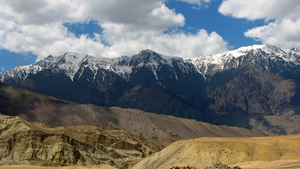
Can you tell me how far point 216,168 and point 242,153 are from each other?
27.3 metres

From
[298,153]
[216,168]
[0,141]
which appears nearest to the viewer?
[216,168]

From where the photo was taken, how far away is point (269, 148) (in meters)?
73.8

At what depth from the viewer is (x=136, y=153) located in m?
158

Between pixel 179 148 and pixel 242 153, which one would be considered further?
pixel 179 148

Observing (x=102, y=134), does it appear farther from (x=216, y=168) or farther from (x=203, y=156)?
(x=216, y=168)

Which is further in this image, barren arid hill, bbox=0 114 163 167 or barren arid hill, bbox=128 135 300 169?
barren arid hill, bbox=0 114 163 167

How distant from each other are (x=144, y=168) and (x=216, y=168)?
45239 mm

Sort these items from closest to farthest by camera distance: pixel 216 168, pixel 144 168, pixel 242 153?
pixel 216 168
pixel 242 153
pixel 144 168

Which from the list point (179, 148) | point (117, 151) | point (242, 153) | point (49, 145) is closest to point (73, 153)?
point (49, 145)

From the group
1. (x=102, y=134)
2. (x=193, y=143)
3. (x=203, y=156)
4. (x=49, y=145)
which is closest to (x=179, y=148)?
(x=193, y=143)

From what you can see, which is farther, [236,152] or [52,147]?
[52,147]

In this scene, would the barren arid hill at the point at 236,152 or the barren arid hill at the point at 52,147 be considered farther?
the barren arid hill at the point at 52,147

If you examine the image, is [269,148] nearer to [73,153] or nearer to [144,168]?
[144,168]

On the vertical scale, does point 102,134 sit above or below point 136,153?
above
